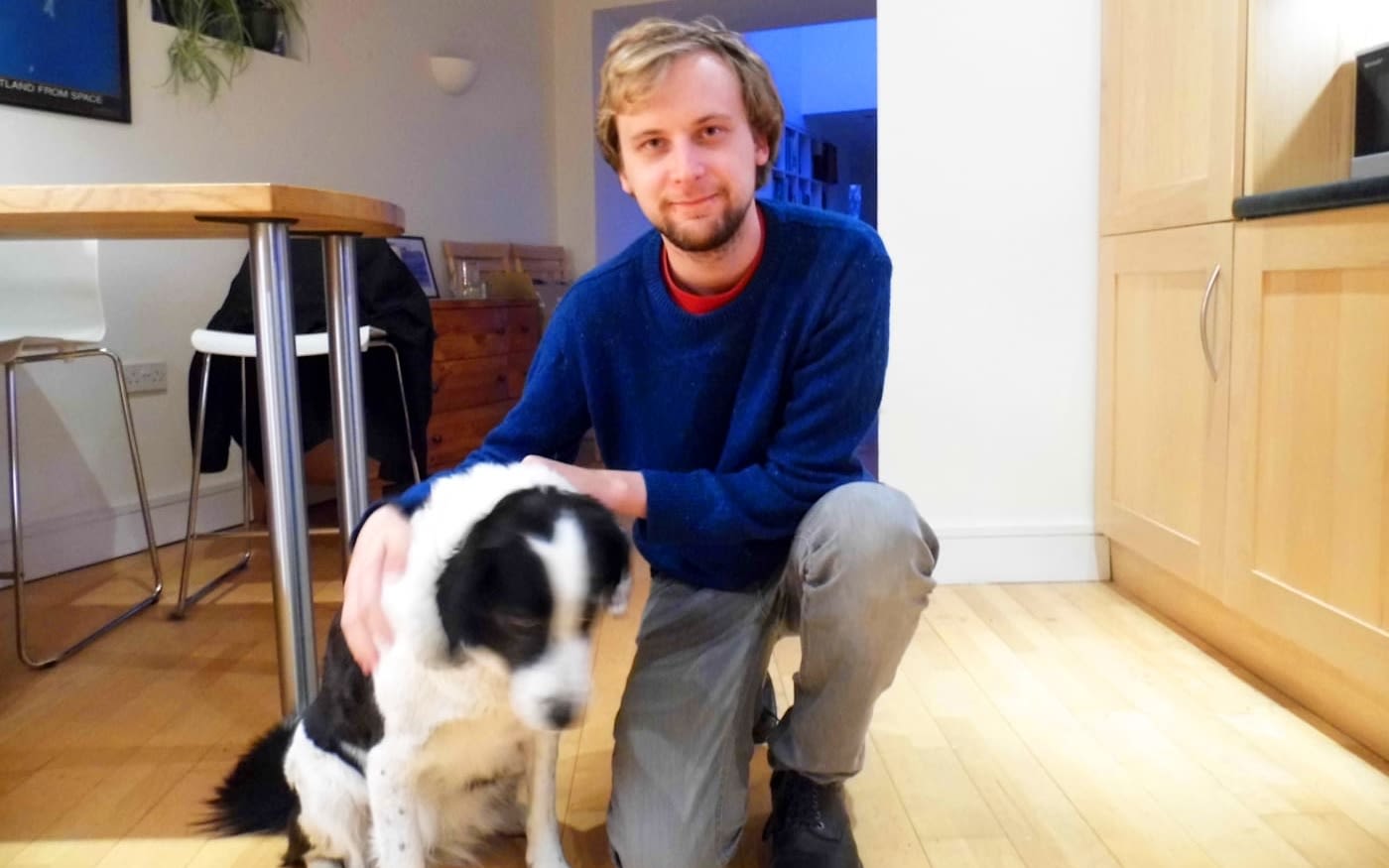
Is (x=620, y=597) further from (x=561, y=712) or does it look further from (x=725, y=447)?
(x=725, y=447)

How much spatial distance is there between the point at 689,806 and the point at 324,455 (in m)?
2.60

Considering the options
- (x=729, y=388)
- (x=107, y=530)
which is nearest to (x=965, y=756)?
(x=729, y=388)

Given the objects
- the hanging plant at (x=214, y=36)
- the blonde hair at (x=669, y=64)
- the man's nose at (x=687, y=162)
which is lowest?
the man's nose at (x=687, y=162)

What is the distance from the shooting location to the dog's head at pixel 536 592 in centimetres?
96

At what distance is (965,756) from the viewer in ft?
5.23

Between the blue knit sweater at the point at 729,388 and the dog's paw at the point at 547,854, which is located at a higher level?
the blue knit sweater at the point at 729,388

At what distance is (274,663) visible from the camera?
207 centimetres

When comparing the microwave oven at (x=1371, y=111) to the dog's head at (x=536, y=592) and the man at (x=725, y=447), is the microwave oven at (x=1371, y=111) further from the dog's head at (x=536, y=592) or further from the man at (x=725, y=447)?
the dog's head at (x=536, y=592)

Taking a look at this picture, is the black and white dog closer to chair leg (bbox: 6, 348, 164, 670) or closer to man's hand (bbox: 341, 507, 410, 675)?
man's hand (bbox: 341, 507, 410, 675)

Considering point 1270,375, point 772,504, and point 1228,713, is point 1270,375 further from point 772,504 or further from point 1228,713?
point 772,504

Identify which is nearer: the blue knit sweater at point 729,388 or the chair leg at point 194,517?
the blue knit sweater at point 729,388

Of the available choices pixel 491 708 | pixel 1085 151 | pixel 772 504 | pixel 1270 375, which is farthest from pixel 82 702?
pixel 1085 151

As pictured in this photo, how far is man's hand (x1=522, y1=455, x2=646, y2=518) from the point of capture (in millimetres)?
1147

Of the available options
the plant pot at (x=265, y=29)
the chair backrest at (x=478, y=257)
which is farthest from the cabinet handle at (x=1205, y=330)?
the chair backrest at (x=478, y=257)
